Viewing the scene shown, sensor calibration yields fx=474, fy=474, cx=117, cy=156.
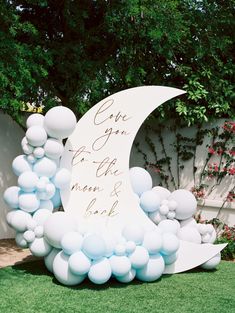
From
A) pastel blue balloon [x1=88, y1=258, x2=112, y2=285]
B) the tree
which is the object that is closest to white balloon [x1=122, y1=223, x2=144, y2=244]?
pastel blue balloon [x1=88, y1=258, x2=112, y2=285]

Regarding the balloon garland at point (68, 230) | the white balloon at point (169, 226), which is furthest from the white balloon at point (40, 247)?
the white balloon at point (169, 226)

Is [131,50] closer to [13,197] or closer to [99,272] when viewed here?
[13,197]

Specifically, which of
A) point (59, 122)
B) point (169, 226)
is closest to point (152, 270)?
point (169, 226)

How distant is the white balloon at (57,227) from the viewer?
4359 millimetres

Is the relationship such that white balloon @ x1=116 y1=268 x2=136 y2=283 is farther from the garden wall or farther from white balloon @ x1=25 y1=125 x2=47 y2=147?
the garden wall

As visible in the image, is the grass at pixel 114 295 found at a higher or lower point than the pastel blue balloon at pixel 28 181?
lower

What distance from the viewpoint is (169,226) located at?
4836mm

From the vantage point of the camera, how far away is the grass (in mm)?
3809

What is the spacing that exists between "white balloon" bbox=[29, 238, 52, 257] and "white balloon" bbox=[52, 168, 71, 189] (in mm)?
574

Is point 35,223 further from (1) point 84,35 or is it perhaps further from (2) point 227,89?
(2) point 227,89

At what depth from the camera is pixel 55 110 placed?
4.68m

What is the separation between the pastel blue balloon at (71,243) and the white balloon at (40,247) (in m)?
0.33

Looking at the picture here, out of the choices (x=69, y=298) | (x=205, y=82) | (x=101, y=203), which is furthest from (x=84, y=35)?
(x=69, y=298)

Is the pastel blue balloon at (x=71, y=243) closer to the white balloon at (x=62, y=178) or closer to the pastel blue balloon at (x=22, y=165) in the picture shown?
the white balloon at (x=62, y=178)
